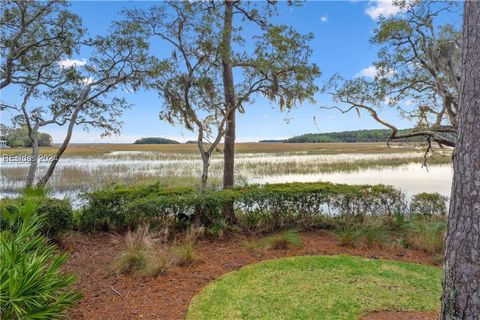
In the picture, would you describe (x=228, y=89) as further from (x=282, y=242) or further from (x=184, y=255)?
(x=184, y=255)

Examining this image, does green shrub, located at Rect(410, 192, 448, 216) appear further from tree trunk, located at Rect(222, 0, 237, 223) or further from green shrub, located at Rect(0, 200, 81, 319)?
green shrub, located at Rect(0, 200, 81, 319)

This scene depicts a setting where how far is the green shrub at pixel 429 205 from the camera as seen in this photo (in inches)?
316

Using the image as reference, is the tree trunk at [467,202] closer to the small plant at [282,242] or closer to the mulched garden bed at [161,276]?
the mulched garden bed at [161,276]

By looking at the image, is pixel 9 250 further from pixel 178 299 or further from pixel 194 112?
pixel 194 112

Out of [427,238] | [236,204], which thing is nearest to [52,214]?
[236,204]

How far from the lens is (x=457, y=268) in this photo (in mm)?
2428

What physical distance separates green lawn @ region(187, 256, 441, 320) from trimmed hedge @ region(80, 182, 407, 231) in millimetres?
1957

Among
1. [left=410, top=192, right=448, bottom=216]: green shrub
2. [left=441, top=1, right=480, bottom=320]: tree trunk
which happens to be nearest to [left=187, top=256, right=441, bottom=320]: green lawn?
[left=441, top=1, right=480, bottom=320]: tree trunk

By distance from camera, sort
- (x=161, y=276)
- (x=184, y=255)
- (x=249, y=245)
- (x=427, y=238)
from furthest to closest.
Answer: (x=427, y=238)
(x=249, y=245)
(x=184, y=255)
(x=161, y=276)

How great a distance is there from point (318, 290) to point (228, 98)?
17.1ft

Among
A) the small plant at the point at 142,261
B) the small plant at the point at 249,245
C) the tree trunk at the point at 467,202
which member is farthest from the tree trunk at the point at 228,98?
the tree trunk at the point at 467,202

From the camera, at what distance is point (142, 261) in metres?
5.09

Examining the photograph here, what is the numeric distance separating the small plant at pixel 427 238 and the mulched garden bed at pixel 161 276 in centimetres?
20

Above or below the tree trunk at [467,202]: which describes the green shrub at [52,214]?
below
